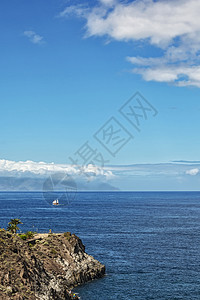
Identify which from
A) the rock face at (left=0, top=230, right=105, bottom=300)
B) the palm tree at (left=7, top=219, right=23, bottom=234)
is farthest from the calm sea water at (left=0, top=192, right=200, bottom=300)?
the palm tree at (left=7, top=219, right=23, bottom=234)

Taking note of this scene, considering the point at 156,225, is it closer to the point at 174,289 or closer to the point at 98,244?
the point at 98,244

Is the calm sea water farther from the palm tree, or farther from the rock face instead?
the palm tree

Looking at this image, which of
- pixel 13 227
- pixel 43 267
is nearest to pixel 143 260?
pixel 13 227

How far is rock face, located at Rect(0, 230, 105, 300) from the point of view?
171 feet

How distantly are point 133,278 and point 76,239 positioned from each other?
14379mm

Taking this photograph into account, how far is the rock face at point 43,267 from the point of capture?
5197 centimetres

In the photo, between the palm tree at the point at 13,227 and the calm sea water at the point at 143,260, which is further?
the palm tree at the point at 13,227

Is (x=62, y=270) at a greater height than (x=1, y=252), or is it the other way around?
(x=1, y=252)

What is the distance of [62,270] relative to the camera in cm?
6781

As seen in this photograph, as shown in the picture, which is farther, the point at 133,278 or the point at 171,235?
the point at 171,235

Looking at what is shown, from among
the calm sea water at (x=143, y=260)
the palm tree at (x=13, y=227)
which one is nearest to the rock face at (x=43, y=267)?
the calm sea water at (x=143, y=260)

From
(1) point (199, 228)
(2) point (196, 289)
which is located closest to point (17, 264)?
(2) point (196, 289)

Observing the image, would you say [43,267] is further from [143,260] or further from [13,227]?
[143,260]

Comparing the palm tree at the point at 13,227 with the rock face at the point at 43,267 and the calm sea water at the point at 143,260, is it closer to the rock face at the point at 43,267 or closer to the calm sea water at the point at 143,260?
the rock face at the point at 43,267
